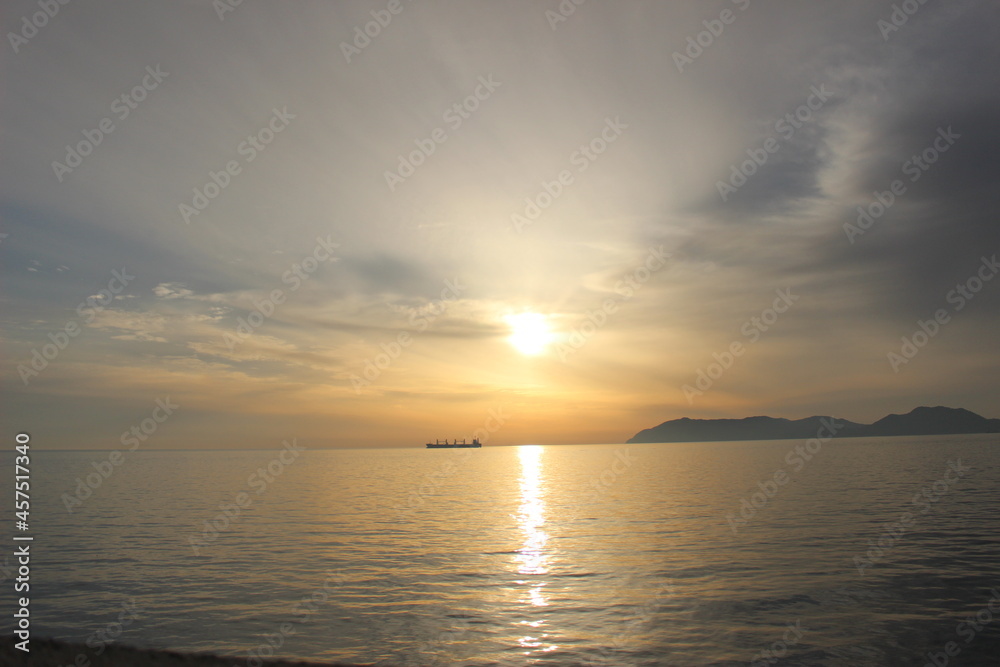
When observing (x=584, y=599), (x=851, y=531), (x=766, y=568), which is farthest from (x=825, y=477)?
(x=584, y=599)

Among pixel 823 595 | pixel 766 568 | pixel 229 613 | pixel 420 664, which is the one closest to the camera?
pixel 420 664

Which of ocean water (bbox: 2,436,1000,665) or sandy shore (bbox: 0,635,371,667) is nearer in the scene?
sandy shore (bbox: 0,635,371,667)

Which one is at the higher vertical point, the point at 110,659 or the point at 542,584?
the point at 110,659

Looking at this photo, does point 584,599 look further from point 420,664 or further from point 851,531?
point 851,531

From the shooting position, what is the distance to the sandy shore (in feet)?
54.7

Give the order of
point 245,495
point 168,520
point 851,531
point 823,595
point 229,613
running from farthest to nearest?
1. point 245,495
2. point 168,520
3. point 851,531
4. point 823,595
5. point 229,613

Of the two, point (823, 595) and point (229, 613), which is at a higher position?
A: point (229, 613)

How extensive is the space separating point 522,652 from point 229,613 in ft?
44.8

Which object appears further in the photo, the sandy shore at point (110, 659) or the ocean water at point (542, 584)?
the ocean water at point (542, 584)

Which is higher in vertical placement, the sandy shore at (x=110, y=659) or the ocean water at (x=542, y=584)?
the sandy shore at (x=110, y=659)

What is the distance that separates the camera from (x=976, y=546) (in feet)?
118

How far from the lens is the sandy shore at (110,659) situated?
16672mm

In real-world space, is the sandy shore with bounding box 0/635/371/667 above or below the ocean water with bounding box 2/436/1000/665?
above

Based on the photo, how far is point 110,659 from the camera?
16.9 meters
